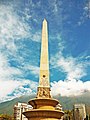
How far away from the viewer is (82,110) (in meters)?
61.4

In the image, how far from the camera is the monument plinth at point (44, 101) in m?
20.2

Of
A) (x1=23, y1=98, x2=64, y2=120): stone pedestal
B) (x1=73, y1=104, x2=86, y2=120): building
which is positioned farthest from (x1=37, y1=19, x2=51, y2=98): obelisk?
(x1=73, y1=104, x2=86, y2=120): building

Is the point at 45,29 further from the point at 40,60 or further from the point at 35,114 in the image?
the point at 35,114

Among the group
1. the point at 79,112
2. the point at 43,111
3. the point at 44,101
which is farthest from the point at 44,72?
the point at 79,112

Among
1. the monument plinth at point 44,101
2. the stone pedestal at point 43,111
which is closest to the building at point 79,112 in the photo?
the monument plinth at point 44,101

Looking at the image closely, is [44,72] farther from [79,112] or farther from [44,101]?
[79,112]

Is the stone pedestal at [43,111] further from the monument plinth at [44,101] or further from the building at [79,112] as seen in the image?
the building at [79,112]

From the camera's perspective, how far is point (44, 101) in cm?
2116

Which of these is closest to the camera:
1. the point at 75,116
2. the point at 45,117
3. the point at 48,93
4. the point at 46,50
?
the point at 45,117

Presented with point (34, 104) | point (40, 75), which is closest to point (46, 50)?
point (40, 75)

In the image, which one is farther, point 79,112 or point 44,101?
point 79,112

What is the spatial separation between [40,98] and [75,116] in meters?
41.8

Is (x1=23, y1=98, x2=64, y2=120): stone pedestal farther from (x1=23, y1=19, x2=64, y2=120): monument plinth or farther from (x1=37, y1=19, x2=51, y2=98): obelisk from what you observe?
(x1=37, y1=19, x2=51, y2=98): obelisk

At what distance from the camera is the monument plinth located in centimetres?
2023
